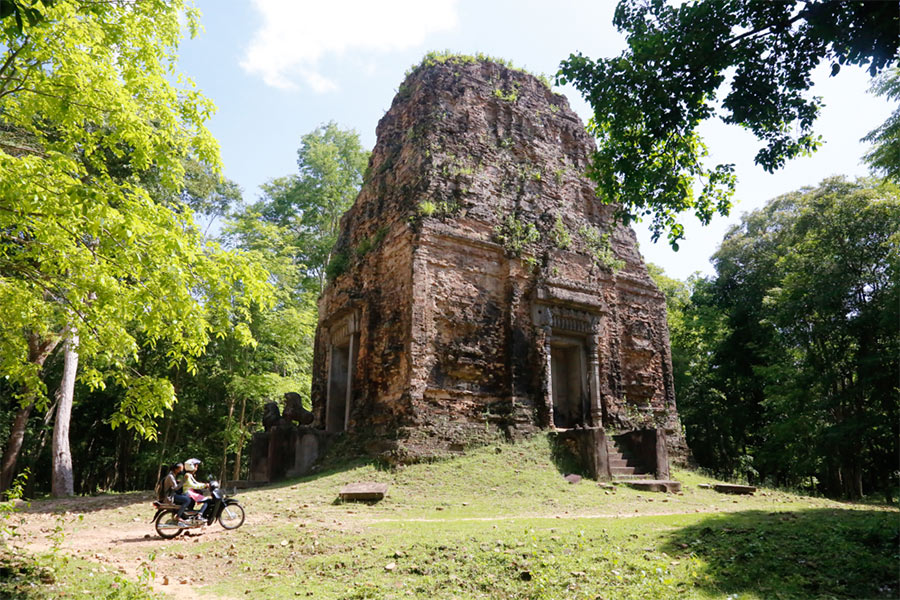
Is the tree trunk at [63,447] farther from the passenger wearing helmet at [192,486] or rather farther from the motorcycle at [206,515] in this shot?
the motorcycle at [206,515]

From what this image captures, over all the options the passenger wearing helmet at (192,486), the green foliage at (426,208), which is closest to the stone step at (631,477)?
the green foliage at (426,208)

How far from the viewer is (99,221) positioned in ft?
19.5

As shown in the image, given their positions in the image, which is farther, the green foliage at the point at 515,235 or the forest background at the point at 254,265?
the green foliage at the point at 515,235

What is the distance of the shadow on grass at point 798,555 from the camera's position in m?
4.85

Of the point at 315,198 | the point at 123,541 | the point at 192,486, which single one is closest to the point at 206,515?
the point at 192,486

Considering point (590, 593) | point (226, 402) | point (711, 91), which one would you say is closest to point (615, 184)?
point (711, 91)

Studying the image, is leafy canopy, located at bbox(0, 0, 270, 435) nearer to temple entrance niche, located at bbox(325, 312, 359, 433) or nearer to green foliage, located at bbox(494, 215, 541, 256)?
temple entrance niche, located at bbox(325, 312, 359, 433)

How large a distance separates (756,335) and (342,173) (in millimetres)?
19488

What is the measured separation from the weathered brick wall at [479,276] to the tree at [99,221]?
5.87 meters

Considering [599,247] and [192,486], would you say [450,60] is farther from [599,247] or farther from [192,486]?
[192,486]

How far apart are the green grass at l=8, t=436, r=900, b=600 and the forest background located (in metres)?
2.33

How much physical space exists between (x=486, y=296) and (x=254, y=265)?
7.46 meters

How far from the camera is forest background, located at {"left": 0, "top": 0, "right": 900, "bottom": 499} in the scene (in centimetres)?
635

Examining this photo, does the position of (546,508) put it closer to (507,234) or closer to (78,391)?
(507,234)
